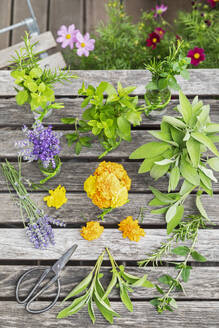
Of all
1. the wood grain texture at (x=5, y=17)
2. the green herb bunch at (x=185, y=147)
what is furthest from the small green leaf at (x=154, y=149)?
the wood grain texture at (x=5, y=17)

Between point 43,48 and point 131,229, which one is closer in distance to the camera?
point 131,229

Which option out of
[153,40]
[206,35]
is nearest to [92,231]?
[153,40]

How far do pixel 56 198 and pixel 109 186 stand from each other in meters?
0.23

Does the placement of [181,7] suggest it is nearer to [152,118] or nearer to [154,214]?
[152,118]

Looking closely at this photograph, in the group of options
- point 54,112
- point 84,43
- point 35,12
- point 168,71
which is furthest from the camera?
point 35,12

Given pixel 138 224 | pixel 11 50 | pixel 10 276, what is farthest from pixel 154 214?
pixel 11 50

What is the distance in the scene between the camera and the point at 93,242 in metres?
1.02

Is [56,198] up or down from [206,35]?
down

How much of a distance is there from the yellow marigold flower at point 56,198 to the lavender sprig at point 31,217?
4cm

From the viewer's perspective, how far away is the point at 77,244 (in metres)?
1.02

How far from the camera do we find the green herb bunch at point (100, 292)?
3.03ft

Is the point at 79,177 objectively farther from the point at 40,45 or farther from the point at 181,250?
the point at 40,45

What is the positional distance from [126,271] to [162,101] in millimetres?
585

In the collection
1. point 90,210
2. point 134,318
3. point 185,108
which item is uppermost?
point 185,108
